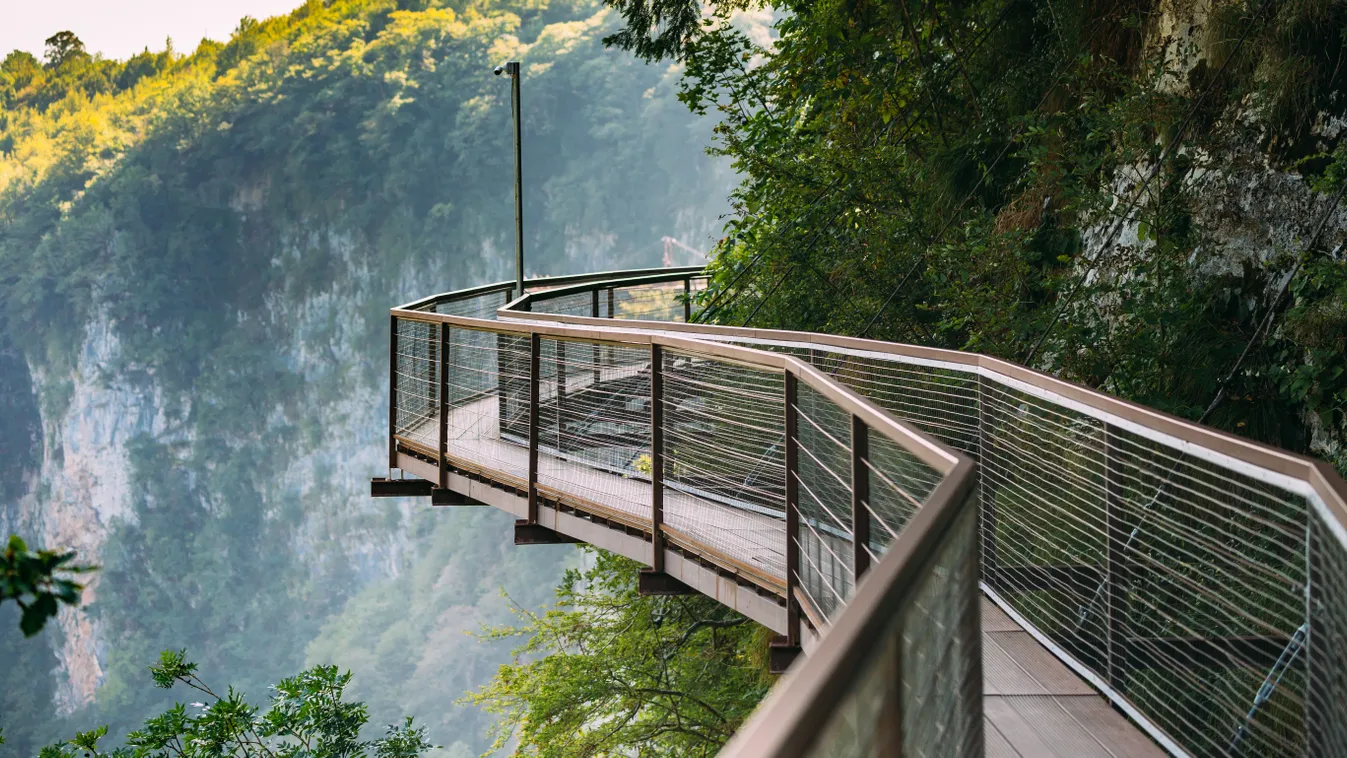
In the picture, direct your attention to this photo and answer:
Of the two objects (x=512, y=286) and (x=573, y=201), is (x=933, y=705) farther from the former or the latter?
(x=573, y=201)

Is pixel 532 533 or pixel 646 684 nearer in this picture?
pixel 532 533

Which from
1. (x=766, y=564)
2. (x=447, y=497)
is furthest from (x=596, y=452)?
(x=766, y=564)

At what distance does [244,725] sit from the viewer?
902 centimetres

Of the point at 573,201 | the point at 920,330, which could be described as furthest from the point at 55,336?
the point at 920,330

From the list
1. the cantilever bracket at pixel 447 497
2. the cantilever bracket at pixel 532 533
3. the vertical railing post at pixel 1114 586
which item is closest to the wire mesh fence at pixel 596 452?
the cantilever bracket at pixel 532 533

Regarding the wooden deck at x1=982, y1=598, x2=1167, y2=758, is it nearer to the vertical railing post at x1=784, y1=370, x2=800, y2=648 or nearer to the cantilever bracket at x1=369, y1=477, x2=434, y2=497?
the vertical railing post at x1=784, y1=370, x2=800, y2=648

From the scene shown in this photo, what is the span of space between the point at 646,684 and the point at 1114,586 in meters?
9.00

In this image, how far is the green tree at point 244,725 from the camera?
340 inches

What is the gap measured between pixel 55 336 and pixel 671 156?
4620 cm

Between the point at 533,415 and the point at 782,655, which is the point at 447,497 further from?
the point at 782,655

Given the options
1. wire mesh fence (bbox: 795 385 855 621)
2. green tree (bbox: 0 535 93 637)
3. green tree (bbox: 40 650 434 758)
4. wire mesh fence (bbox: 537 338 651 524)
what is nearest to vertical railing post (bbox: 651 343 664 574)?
wire mesh fence (bbox: 537 338 651 524)

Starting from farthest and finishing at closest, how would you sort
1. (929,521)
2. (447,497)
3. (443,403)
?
(447,497), (443,403), (929,521)

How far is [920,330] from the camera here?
8.60 metres

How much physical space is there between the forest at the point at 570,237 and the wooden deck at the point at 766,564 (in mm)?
2162
